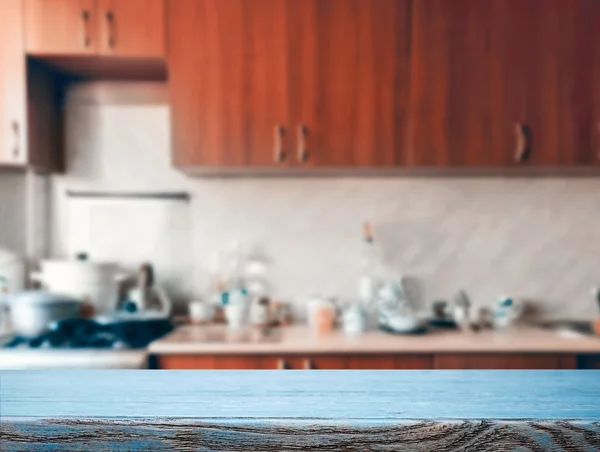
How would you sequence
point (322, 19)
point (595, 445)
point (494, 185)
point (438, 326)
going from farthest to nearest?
point (494, 185), point (438, 326), point (322, 19), point (595, 445)

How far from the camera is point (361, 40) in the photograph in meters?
2.21

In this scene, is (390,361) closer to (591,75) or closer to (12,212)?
(591,75)

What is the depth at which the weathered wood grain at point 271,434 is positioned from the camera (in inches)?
13.8

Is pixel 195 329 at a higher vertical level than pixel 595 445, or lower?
→ lower

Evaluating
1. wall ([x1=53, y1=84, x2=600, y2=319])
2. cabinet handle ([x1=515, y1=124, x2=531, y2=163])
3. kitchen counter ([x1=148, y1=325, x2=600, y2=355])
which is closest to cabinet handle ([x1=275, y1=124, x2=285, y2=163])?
wall ([x1=53, y1=84, x2=600, y2=319])

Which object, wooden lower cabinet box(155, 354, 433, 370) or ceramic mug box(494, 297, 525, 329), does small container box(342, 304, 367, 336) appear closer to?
wooden lower cabinet box(155, 354, 433, 370)

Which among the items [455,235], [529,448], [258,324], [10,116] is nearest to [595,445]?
[529,448]

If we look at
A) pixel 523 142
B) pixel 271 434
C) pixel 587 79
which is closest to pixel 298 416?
pixel 271 434

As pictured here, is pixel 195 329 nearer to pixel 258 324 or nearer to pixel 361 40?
pixel 258 324

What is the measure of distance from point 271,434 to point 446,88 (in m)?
2.11

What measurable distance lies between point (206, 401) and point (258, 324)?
6.48 ft

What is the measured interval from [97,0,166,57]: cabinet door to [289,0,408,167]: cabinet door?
0.57 m

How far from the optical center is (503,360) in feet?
6.45

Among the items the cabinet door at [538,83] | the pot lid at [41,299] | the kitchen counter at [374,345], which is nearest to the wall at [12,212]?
the pot lid at [41,299]
